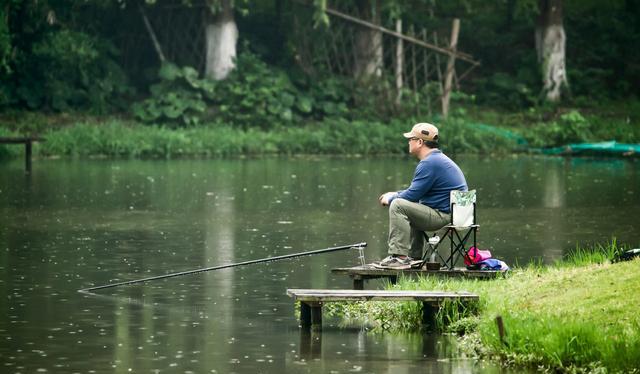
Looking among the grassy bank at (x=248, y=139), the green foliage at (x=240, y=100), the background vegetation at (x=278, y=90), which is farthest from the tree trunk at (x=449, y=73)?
the green foliage at (x=240, y=100)

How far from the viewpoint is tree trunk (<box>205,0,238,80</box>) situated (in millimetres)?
42031

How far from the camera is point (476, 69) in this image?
4609 cm

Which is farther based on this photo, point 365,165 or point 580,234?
point 365,165

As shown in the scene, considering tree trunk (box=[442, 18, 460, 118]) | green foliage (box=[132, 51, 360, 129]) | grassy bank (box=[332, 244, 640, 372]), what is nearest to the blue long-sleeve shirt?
grassy bank (box=[332, 244, 640, 372])

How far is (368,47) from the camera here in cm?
4312

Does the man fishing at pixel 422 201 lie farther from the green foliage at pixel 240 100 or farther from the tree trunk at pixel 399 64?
the tree trunk at pixel 399 64

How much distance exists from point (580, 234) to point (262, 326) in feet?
28.0

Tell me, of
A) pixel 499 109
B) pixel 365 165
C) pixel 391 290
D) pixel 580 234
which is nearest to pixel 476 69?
pixel 499 109

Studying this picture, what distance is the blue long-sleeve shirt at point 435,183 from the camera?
14484 mm

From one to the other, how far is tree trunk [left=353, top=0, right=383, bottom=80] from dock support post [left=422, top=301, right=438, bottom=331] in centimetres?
3006

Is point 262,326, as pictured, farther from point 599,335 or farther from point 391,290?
point 599,335

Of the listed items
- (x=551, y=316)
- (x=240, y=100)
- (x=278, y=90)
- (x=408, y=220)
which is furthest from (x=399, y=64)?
(x=551, y=316)

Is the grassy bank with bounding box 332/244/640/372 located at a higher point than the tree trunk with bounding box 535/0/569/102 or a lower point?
lower

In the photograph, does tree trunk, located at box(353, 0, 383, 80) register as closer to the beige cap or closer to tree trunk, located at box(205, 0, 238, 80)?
tree trunk, located at box(205, 0, 238, 80)
